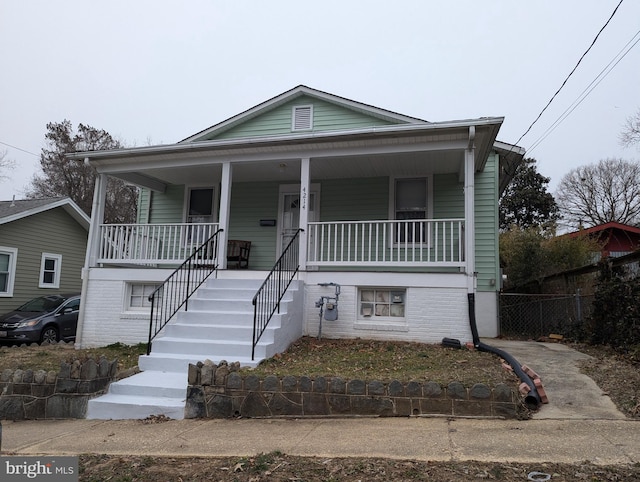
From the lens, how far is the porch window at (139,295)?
31.2 ft

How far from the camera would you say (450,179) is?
33.5 feet

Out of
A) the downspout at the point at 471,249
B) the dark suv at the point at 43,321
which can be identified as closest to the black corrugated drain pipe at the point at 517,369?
the downspout at the point at 471,249

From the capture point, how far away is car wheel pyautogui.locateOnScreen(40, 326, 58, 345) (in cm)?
1182

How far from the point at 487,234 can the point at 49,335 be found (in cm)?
1146

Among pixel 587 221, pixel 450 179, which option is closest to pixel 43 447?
pixel 450 179

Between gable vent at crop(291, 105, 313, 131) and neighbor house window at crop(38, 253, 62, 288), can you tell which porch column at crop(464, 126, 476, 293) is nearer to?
gable vent at crop(291, 105, 313, 131)

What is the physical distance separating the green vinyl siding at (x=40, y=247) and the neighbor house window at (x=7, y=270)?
0.44ft

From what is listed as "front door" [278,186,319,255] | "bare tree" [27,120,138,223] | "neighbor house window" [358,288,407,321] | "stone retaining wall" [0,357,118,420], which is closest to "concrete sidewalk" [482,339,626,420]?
"neighbor house window" [358,288,407,321]

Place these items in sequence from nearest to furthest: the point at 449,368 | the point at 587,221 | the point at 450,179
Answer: the point at 449,368, the point at 450,179, the point at 587,221

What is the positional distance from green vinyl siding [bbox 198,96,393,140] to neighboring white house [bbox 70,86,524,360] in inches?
1.2

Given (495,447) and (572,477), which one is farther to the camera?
(495,447)

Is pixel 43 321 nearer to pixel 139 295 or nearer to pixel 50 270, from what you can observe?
pixel 139 295

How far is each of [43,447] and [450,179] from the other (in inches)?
345

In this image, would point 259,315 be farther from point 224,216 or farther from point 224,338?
point 224,216
